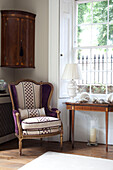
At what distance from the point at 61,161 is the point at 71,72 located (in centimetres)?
159

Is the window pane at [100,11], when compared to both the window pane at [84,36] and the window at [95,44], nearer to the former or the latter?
the window at [95,44]

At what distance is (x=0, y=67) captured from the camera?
4.56m

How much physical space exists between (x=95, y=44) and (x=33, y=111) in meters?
1.78

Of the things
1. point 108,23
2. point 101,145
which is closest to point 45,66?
point 108,23

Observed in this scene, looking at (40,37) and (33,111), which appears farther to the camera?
(40,37)

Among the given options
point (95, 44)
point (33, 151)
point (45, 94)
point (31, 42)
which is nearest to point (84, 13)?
point (95, 44)

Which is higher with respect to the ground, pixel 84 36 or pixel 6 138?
pixel 84 36

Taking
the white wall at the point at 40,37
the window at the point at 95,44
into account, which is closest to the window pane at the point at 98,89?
the window at the point at 95,44

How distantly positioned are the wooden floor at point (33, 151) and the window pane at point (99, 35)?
6.27 ft

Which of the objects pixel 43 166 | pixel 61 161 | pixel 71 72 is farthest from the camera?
pixel 71 72

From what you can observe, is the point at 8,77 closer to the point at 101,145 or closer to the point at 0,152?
the point at 0,152

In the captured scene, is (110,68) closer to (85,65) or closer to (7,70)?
(85,65)

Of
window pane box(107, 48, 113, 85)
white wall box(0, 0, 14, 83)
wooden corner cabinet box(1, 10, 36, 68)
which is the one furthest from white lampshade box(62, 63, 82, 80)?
white wall box(0, 0, 14, 83)

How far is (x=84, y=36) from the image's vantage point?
15.8 ft
